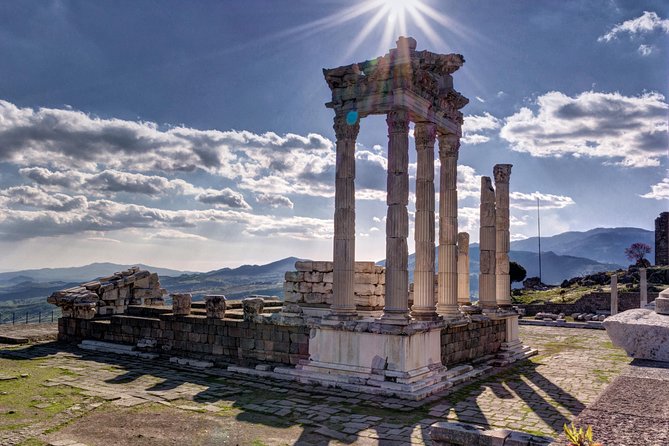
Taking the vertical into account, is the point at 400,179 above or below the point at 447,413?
above

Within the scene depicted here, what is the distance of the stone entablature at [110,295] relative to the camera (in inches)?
800

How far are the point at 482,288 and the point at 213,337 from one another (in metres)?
8.94

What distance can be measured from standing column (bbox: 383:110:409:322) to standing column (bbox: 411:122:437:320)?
962mm

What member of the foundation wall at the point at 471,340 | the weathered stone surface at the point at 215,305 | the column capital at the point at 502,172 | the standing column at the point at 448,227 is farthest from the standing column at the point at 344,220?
the column capital at the point at 502,172

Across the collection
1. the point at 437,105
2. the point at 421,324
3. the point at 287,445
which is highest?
the point at 437,105

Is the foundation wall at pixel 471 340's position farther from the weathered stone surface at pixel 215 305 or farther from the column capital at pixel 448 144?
the weathered stone surface at pixel 215 305

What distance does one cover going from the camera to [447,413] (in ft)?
36.3

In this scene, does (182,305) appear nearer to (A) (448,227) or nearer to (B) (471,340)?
(A) (448,227)

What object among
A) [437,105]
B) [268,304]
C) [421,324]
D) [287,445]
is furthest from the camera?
[268,304]

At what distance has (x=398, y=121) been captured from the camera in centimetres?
1400

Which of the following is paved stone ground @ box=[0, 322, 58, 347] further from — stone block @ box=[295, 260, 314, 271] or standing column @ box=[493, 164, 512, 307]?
standing column @ box=[493, 164, 512, 307]

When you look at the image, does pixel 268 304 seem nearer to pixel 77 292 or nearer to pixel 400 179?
pixel 77 292

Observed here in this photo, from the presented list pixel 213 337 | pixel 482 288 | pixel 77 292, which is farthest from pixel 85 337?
pixel 482 288

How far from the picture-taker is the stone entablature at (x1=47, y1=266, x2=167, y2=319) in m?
20.3
